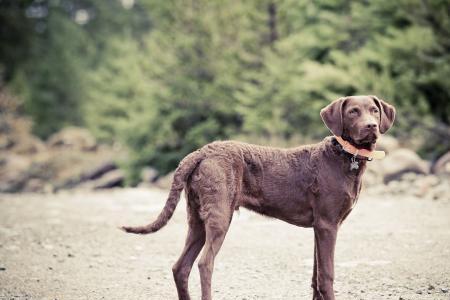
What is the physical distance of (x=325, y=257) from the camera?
16.4ft

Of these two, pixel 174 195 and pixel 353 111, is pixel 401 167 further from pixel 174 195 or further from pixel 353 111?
pixel 174 195

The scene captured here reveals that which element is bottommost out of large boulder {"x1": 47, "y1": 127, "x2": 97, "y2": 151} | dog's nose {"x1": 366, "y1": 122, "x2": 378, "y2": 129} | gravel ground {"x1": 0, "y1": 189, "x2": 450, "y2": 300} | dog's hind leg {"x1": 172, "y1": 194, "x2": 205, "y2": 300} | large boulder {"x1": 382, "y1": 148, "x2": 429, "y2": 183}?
large boulder {"x1": 47, "y1": 127, "x2": 97, "y2": 151}

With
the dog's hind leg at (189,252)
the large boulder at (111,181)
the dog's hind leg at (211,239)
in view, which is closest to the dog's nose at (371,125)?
the dog's hind leg at (211,239)

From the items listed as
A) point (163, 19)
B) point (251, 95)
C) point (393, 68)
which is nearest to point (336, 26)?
point (393, 68)

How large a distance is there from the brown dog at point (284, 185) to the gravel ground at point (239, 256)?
96 centimetres

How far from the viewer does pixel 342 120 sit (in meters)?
5.23

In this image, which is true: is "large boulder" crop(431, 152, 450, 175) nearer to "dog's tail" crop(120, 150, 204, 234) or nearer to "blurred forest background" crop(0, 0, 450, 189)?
"blurred forest background" crop(0, 0, 450, 189)

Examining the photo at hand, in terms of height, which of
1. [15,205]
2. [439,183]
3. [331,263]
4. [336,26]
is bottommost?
[15,205]

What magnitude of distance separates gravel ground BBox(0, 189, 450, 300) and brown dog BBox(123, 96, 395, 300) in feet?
3.15

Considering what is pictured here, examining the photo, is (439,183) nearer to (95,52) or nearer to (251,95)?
(251,95)

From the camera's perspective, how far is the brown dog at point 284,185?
4988 mm

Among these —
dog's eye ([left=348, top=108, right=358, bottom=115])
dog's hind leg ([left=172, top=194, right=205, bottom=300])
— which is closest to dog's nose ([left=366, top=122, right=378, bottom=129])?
dog's eye ([left=348, top=108, right=358, bottom=115])

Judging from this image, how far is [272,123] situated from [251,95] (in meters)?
1.16

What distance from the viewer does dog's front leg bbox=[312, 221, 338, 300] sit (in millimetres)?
4984
